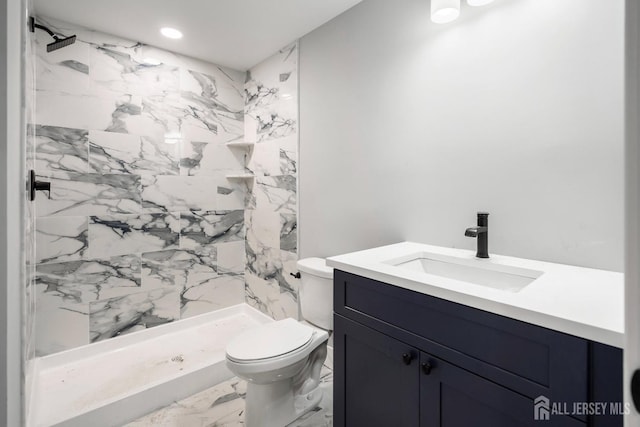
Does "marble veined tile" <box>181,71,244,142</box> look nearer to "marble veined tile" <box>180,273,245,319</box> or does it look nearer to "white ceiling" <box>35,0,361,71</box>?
"white ceiling" <box>35,0,361,71</box>

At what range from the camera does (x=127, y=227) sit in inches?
96.3

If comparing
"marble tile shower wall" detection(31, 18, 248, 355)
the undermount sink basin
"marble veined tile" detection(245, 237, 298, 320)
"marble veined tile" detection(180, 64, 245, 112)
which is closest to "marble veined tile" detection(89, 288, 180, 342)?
"marble tile shower wall" detection(31, 18, 248, 355)

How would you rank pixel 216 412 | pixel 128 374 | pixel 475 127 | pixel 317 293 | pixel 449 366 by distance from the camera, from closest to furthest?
1. pixel 449 366
2. pixel 475 127
3. pixel 216 412
4. pixel 317 293
5. pixel 128 374

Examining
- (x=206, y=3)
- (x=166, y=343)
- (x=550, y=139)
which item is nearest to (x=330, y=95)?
(x=206, y=3)

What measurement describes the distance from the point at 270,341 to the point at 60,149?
1993 millimetres

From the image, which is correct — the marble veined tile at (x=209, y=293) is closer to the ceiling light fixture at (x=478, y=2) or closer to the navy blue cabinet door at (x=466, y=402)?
the navy blue cabinet door at (x=466, y=402)

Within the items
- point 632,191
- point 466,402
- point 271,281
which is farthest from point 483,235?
point 271,281

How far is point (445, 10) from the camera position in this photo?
1411mm

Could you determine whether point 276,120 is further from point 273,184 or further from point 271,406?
point 271,406

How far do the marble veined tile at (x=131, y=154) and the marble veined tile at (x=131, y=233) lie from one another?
14.6 inches

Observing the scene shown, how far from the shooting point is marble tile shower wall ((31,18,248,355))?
215 centimetres

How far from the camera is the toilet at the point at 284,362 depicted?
1487mm

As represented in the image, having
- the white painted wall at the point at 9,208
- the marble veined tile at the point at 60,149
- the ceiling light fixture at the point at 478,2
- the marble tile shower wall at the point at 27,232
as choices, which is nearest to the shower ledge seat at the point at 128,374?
the marble tile shower wall at the point at 27,232

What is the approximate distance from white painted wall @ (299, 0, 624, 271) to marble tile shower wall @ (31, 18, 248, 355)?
114cm
